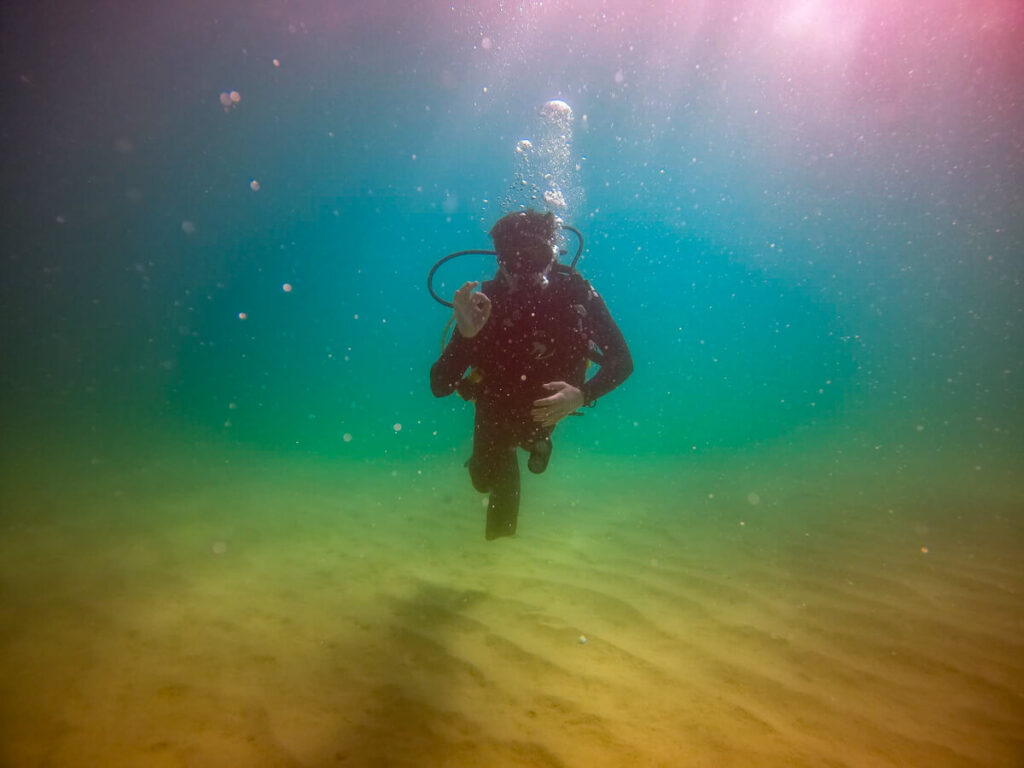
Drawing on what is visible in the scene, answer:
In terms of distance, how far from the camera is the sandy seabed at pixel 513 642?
2045 mm

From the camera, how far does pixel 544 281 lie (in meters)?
3.80

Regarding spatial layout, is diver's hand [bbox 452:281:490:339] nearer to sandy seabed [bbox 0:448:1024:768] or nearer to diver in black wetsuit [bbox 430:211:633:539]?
diver in black wetsuit [bbox 430:211:633:539]

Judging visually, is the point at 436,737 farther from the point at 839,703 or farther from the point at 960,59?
the point at 960,59

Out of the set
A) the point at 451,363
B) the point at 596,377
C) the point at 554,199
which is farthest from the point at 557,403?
the point at 554,199

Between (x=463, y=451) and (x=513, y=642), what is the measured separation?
1285cm

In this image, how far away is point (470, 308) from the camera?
124 inches

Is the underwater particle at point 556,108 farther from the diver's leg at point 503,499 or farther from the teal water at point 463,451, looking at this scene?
the diver's leg at point 503,499

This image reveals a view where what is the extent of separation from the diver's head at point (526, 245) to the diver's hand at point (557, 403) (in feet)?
3.40

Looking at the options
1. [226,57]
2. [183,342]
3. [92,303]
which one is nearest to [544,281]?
[226,57]

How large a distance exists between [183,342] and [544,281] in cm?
7802

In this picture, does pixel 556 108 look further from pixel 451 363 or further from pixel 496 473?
pixel 496 473

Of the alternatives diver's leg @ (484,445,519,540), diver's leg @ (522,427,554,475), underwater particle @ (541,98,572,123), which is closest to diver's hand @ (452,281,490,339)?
diver's leg @ (522,427,554,475)

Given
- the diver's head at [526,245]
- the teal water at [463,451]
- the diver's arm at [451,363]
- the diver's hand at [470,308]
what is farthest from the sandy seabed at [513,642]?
the diver's head at [526,245]

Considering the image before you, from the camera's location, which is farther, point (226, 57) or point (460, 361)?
point (226, 57)
